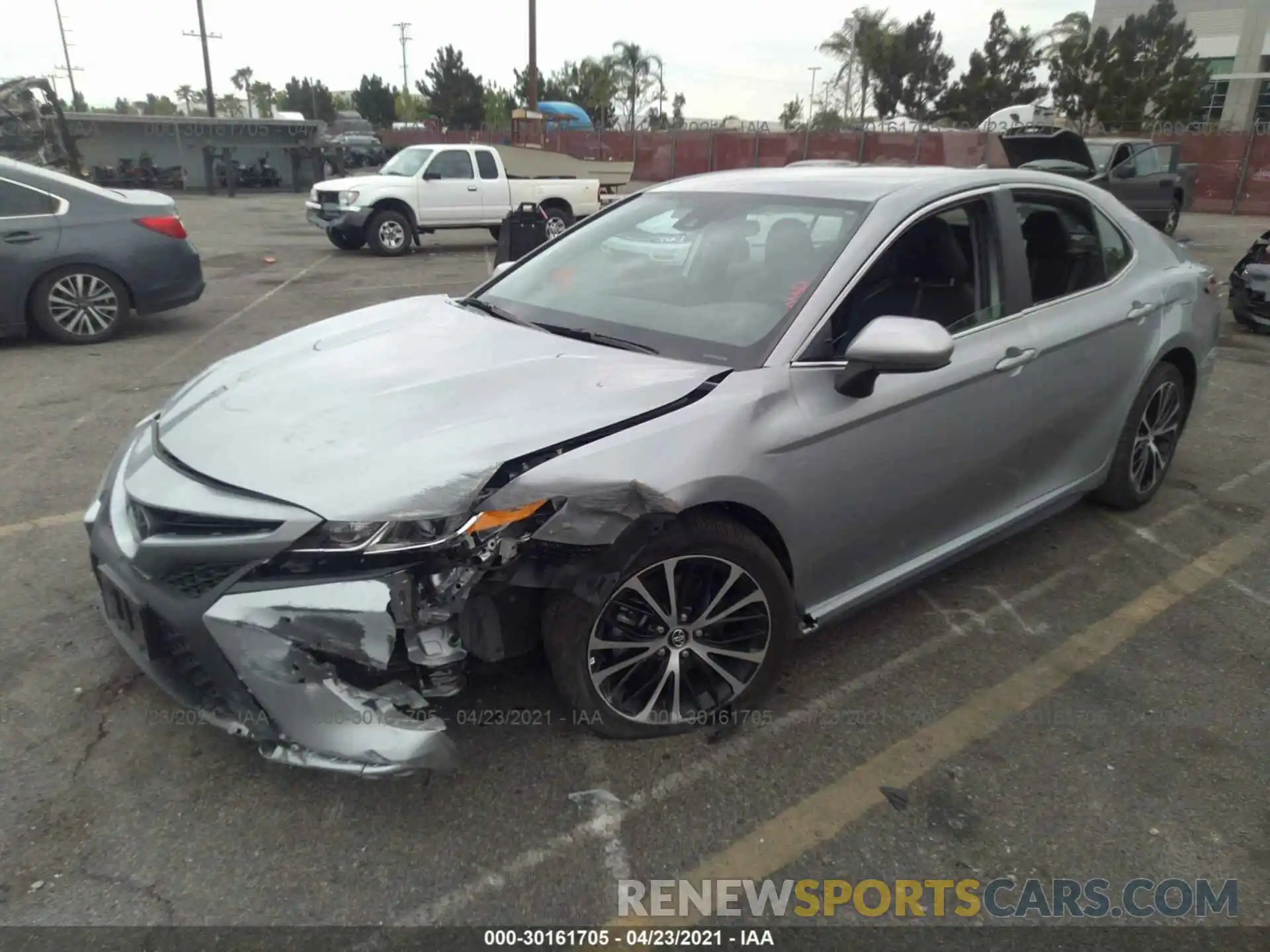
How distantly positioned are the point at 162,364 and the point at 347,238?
8.24 meters

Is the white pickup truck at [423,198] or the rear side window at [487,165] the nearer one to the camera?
the white pickup truck at [423,198]

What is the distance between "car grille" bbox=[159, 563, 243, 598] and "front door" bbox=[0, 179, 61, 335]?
649cm

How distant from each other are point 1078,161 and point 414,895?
11.5 metres

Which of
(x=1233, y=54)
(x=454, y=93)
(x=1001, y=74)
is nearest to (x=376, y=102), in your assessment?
(x=454, y=93)

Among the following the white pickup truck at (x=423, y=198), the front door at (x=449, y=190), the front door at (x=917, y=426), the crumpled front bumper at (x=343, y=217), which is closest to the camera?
the front door at (x=917, y=426)

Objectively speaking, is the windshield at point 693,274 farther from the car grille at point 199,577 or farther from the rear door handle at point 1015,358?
the car grille at point 199,577

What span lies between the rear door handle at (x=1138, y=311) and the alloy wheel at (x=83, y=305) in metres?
7.71

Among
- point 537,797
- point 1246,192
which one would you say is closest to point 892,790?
point 537,797

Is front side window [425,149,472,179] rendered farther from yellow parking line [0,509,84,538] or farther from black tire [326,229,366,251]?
yellow parking line [0,509,84,538]

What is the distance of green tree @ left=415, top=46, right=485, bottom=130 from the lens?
201ft

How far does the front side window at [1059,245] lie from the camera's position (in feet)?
11.6

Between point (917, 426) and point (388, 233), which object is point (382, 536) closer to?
point (917, 426)

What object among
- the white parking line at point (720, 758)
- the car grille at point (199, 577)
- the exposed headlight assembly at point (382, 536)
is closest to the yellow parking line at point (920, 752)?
the white parking line at point (720, 758)

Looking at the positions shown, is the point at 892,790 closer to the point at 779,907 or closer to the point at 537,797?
the point at 779,907
